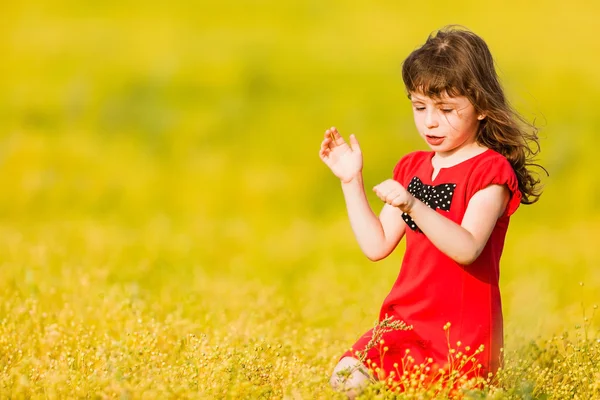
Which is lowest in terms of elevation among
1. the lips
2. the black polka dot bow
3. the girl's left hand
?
the black polka dot bow

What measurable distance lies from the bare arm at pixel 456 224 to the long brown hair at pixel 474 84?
305mm

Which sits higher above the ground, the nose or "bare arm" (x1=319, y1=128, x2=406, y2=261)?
the nose

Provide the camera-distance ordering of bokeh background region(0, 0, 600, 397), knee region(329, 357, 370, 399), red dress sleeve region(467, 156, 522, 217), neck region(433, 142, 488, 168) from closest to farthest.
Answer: knee region(329, 357, 370, 399) < red dress sleeve region(467, 156, 522, 217) < neck region(433, 142, 488, 168) < bokeh background region(0, 0, 600, 397)

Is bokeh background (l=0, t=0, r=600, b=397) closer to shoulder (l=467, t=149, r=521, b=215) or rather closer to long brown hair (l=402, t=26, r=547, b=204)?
long brown hair (l=402, t=26, r=547, b=204)

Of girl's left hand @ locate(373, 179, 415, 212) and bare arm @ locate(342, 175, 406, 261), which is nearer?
girl's left hand @ locate(373, 179, 415, 212)

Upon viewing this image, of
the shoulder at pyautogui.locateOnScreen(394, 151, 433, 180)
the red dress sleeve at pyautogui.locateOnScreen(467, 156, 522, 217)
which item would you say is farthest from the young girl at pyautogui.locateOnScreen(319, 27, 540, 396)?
the shoulder at pyautogui.locateOnScreen(394, 151, 433, 180)

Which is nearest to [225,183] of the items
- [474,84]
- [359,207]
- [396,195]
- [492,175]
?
[359,207]

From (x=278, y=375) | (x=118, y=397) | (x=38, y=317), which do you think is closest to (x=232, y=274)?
(x=38, y=317)

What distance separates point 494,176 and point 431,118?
426mm

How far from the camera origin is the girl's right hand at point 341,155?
479 centimetres

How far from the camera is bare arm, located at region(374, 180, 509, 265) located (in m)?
4.29

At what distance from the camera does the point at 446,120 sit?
4.65 metres

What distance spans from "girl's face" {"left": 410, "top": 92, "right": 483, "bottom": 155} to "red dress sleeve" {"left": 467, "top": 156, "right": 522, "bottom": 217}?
8.2 inches

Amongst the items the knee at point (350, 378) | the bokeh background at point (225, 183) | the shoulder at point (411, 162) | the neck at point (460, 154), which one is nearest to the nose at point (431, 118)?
the neck at point (460, 154)
